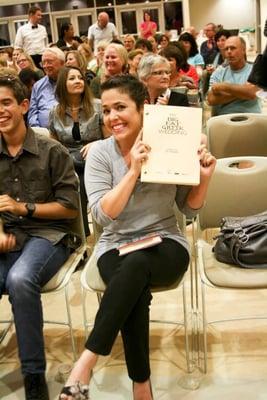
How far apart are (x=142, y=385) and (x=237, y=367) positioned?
54 centimetres

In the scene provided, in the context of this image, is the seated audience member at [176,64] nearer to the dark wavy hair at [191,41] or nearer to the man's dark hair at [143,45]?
the man's dark hair at [143,45]

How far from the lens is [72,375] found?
6.16 feet

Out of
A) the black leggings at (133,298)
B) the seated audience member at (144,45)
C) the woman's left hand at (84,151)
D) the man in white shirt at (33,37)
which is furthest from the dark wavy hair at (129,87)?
the man in white shirt at (33,37)

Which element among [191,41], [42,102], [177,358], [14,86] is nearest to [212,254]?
[177,358]

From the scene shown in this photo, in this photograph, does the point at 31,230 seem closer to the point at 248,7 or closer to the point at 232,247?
the point at 232,247

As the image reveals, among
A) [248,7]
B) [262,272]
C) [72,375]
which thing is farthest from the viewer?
[248,7]

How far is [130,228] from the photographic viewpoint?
2.22 meters

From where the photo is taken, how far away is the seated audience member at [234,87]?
3.93 m

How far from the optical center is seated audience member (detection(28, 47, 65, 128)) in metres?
4.11

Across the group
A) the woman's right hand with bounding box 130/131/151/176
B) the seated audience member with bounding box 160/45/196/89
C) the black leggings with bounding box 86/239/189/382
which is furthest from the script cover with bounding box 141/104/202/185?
the seated audience member with bounding box 160/45/196/89

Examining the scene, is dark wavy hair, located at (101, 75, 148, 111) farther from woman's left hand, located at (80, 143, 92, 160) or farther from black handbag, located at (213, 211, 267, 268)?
woman's left hand, located at (80, 143, 92, 160)

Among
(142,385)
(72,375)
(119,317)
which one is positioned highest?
(119,317)

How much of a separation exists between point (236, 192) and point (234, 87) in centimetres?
168

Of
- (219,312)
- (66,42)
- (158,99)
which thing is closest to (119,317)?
(219,312)
